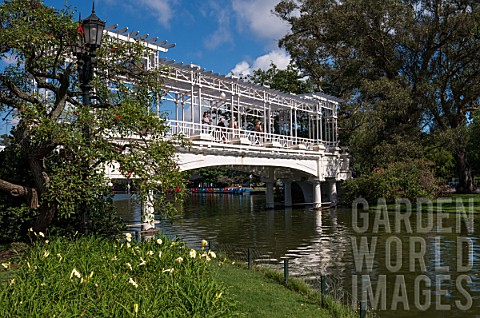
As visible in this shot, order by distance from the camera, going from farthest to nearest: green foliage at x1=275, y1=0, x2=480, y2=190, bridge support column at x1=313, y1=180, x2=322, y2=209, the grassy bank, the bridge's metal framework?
1. bridge support column at x1=313, y1=180, x2=322, y2=209
2. green foliage at x1=275, y1=0, x2=480, y2=190
3. the bridge's metal framework
4. the grassy bank

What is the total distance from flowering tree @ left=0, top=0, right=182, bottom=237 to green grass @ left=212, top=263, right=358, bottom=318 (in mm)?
3089

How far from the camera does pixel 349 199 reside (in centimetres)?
4116

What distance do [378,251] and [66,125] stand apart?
12.7 metres

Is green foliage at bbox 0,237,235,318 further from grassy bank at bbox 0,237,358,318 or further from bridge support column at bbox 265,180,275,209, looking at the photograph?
bridge support column at bbox 265,180,275,209

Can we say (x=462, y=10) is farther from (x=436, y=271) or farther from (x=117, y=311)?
(x=117, y=311)

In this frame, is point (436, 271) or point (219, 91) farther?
point (219, 91)

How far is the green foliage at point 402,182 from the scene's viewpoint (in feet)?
119

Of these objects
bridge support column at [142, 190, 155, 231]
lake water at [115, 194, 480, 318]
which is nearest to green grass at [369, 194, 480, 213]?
lake water at [115, 194, 480, 318]

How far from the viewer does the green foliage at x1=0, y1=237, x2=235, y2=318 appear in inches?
262

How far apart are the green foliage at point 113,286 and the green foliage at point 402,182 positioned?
29.1 metres

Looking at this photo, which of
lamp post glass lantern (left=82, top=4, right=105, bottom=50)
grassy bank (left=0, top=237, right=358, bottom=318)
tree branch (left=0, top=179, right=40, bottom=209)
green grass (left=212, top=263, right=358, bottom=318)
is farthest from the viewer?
tree branch (left=0, top=179, right=40, bottom=209)

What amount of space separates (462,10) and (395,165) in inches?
563

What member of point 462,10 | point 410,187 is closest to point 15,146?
point 410,187

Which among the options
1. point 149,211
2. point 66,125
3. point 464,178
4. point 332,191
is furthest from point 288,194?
point 66,125
